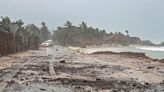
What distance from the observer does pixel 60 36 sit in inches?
6870

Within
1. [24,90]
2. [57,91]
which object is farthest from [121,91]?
[24,90]

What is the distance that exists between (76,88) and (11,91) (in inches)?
84.3

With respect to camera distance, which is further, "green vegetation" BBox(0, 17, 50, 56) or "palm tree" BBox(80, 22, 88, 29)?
"palm tree" BBox(80, 22, 88, 29)

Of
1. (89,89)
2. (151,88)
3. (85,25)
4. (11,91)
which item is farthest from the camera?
(85,25)

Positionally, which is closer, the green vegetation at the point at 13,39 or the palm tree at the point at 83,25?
the green vegetation at the point at 13,39

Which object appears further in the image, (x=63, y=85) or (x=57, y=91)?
(x=63, y=85)

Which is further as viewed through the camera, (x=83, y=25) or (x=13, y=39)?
(x=83, y=25)

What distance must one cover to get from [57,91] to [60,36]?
163m

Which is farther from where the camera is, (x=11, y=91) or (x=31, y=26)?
(x=31, y=26)

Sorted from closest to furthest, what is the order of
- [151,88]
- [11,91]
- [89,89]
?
[11,91]
[89,89]
[151,88]

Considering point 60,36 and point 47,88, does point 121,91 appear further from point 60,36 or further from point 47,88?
point 60,36

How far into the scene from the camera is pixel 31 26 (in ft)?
579

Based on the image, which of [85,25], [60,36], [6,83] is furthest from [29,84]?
[85,25]

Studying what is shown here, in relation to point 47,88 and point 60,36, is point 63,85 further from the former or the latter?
point 60,36
